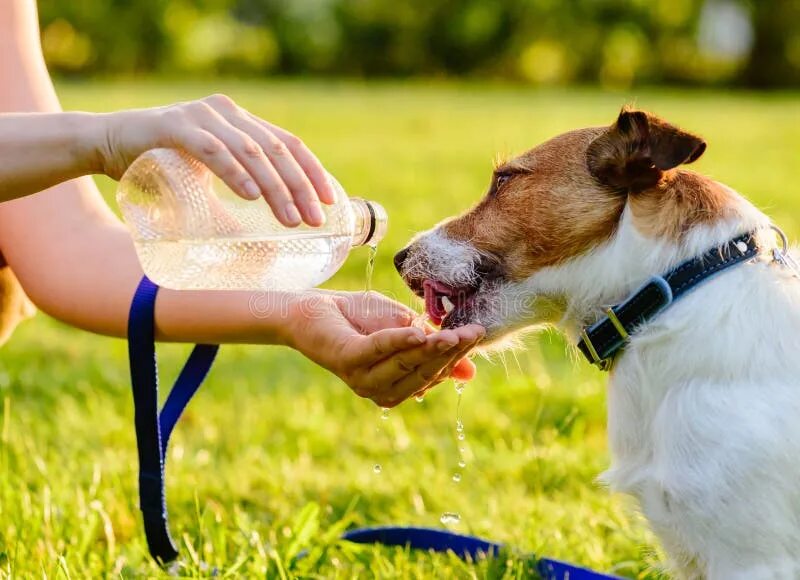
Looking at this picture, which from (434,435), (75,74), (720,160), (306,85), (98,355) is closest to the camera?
(434,435)

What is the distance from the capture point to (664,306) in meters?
2.42

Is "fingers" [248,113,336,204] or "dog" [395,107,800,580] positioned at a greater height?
"fingers" [248,113,336,204]

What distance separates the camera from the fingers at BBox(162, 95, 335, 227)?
6.56 feet

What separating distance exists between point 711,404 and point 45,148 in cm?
143

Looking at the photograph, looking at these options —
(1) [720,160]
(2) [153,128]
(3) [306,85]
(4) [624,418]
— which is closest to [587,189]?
(4) [624,418]

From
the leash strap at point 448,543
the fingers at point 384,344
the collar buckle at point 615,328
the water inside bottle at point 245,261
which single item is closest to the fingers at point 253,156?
the fingers at point 384,344

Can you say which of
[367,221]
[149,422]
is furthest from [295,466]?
[367,221]

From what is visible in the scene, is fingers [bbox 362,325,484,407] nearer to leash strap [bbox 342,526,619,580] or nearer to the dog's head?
the dog's head

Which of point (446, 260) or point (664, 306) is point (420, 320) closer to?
point (446, 260)

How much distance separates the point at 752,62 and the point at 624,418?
2643 centimetres

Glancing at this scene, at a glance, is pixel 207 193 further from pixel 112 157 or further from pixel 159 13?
pixel 159 13

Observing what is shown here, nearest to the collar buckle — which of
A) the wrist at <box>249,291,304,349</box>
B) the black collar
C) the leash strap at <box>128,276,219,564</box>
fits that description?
the black collar

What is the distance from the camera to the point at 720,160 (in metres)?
11.4

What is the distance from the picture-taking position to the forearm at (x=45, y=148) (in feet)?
7.11
